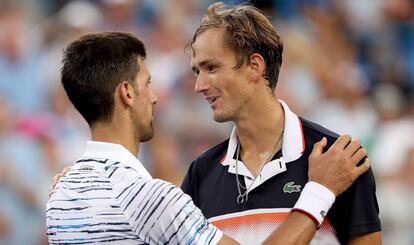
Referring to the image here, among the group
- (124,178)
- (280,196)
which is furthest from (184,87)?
(124,178)

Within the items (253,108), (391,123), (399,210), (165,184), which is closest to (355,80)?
(391,123)

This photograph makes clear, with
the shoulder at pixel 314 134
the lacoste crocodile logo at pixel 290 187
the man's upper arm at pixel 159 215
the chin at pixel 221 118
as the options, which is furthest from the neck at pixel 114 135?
the shoulder at pixel 314 134

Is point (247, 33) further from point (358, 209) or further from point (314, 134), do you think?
point (358, 209)

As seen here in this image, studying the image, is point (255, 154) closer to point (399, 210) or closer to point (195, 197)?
point (195, 197)

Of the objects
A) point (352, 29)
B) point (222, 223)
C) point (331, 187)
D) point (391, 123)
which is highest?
point (352, 29)

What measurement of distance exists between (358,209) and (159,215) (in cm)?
84

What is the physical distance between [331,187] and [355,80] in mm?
4673

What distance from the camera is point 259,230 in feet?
13.5

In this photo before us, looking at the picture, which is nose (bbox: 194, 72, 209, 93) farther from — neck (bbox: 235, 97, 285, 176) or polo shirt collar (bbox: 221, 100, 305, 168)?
polo shirt collar (bbox: 221, 100, 305, 168)

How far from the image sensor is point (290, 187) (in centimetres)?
409

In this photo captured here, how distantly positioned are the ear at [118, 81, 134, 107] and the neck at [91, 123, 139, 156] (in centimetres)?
10

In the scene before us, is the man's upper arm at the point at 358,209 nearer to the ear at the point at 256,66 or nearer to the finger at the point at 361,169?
the finger at the point at 361,169

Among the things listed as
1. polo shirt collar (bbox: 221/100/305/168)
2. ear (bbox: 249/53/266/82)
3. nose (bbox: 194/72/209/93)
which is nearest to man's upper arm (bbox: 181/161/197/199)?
polo shirt collar (bbox: 221/100/305/168)

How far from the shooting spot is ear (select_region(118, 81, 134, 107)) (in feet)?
12.8
